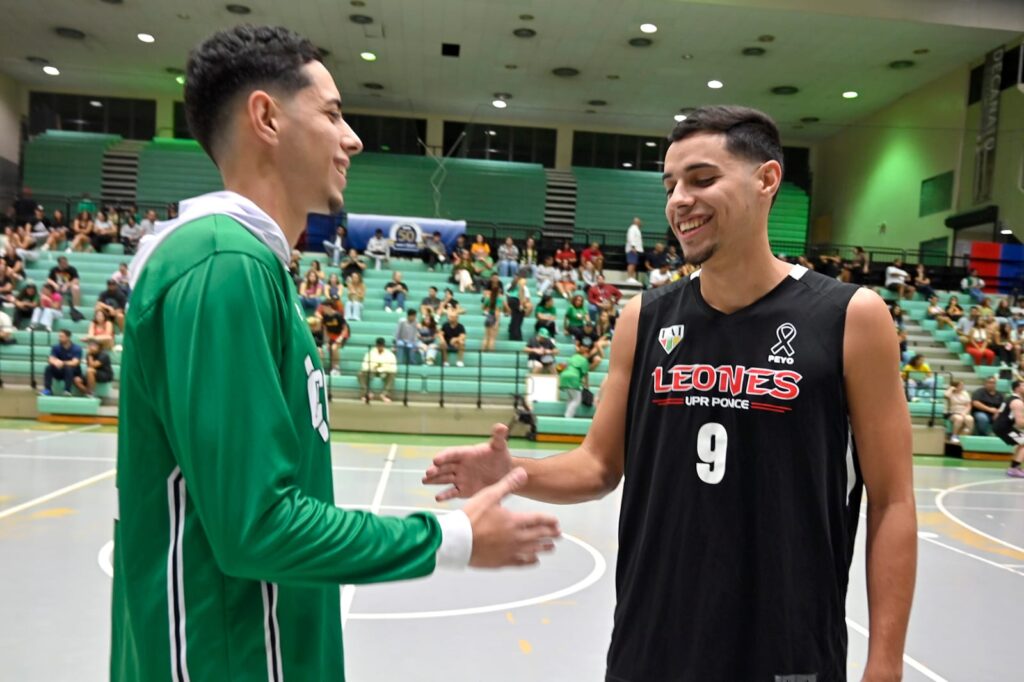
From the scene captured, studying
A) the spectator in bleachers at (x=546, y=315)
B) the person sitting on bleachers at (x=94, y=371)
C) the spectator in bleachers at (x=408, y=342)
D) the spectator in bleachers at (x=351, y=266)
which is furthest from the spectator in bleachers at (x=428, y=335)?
the person sitting on bleachers at (x=94, y=371)

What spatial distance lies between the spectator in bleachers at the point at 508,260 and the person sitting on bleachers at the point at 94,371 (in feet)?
31.1

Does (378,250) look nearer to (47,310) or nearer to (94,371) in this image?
(47,310)

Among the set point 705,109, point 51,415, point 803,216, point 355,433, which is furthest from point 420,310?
point 803,216

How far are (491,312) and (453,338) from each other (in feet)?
4.49

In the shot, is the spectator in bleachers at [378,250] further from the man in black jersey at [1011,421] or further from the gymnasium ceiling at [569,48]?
the man in black jersey at [1011,421]

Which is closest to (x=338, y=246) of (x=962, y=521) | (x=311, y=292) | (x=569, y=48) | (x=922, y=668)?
(x=311, y=292)

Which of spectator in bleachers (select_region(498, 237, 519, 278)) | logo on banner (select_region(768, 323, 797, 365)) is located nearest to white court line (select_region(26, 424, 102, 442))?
spectator in bleachers (select_region(498, 237, 519, 278))

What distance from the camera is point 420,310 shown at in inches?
658

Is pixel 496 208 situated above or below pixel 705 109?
above

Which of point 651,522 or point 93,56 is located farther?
point 93,56

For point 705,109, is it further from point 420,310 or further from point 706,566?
point 420,310

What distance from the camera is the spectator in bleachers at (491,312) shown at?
16.1m

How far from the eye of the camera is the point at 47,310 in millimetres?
15367

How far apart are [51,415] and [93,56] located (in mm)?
15501
